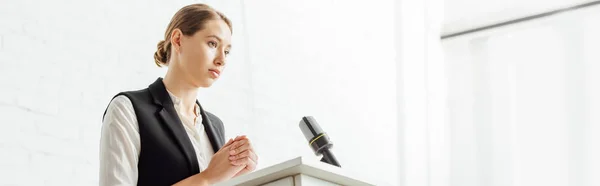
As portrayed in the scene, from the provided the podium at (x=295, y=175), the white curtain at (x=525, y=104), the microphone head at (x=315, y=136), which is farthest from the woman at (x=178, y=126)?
the white curtain at (x=525, y=104)

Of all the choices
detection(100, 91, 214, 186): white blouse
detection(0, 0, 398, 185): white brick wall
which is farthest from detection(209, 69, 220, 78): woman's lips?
detection(0, 0, 398, 185): white brick wall

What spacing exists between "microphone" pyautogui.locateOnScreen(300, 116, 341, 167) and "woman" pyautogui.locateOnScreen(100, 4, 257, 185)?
0.46 ft

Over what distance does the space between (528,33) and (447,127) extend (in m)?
0.58

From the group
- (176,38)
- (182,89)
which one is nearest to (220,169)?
(182,89)

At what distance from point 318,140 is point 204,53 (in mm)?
375

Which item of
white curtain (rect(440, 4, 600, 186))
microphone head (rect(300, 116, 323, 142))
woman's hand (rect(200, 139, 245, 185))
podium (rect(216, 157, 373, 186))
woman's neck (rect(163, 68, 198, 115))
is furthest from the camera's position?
white curtain (rect(440, 4, 600, 186))

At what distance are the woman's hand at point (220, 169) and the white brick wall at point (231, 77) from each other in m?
0.32

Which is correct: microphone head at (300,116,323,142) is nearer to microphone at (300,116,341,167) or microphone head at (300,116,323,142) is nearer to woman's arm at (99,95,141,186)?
microphone at (300,116,341,167)

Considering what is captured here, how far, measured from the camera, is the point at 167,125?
193cm

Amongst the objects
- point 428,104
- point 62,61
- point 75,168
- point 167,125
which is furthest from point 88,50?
point 428,104

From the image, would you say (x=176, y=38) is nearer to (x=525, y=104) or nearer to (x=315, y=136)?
(x=315, y=136)

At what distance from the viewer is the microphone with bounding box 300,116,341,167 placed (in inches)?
73.8

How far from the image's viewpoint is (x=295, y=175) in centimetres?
148

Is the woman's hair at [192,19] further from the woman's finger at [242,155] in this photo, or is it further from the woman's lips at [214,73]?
the woman's finger at [242,155]
